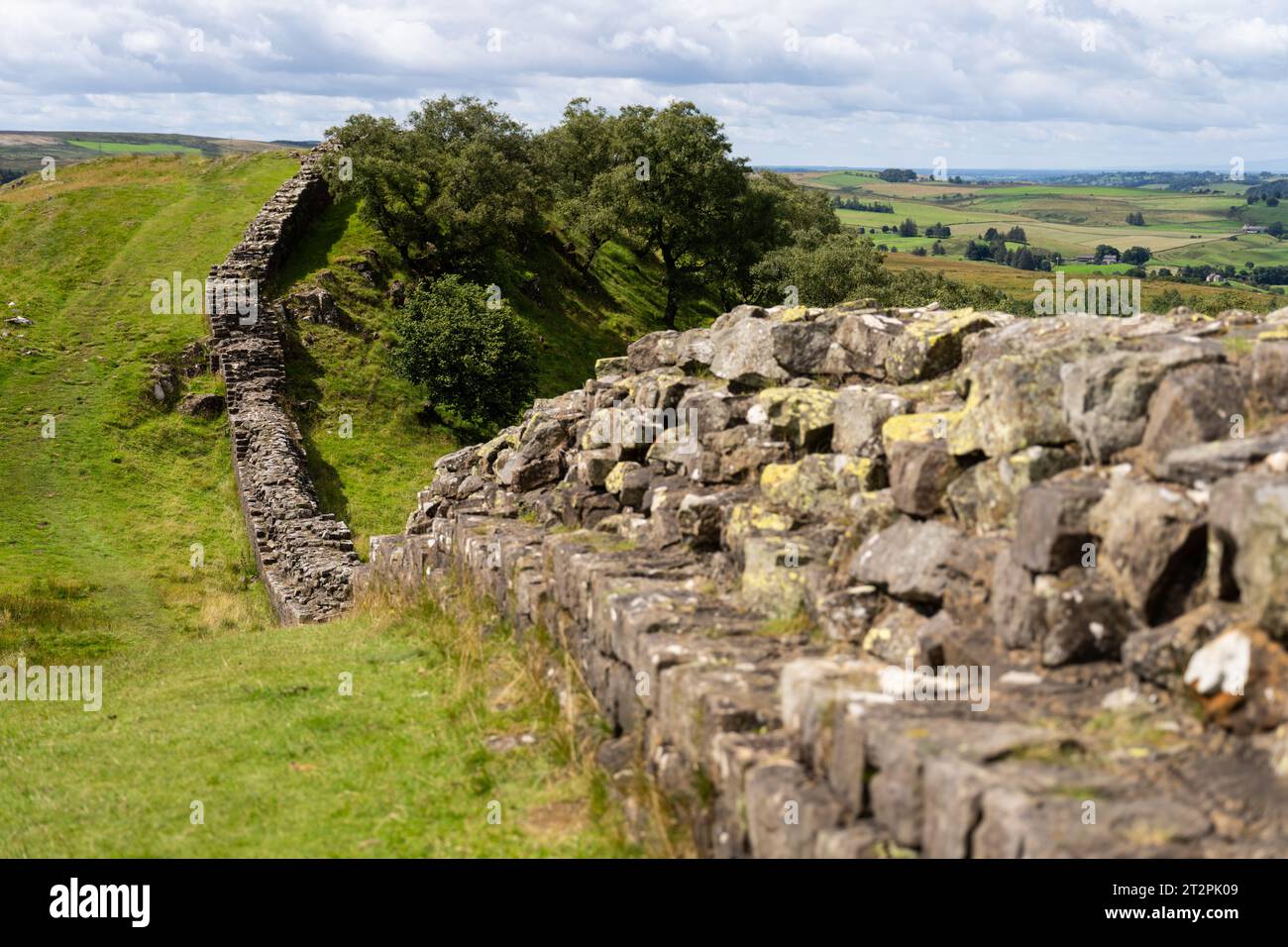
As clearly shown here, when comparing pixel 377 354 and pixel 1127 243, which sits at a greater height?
pixel 1127 243

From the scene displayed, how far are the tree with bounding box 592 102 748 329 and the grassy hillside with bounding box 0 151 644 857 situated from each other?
14549 millimetres

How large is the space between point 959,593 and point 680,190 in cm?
4911

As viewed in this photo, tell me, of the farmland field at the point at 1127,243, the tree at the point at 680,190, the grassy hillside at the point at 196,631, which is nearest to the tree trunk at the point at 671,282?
the tree at the point at 680,190

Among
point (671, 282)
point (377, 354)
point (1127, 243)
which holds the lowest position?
point (377, 354)

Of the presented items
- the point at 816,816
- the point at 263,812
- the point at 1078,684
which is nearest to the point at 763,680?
the point at 816,816

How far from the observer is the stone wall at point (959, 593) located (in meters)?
5.60

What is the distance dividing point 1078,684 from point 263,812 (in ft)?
23.8

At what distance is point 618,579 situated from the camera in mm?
10891

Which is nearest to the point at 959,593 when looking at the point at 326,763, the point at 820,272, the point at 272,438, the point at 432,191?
the point at 326,763

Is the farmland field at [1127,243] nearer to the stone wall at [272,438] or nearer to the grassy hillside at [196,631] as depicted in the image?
the stone wall at [272,438]

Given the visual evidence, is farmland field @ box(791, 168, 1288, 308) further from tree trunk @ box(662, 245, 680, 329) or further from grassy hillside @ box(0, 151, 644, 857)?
grassy hillside @ box(0, 151, 644, 857)

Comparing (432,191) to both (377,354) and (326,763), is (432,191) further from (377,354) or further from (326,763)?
(326,763)

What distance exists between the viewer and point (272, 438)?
34.2 meters

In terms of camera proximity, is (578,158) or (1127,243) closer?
(578,158)
